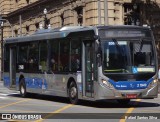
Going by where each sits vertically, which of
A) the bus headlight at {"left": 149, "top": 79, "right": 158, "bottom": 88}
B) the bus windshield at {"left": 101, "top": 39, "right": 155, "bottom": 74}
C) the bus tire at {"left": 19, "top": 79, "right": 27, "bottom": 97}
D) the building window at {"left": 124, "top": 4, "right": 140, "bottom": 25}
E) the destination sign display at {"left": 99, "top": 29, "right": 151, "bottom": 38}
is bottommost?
the bus tire at {"left": 19, "top": 79, "right": 27, "bottom": 97}

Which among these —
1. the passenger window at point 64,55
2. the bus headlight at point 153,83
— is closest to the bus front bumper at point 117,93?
the bus headlight at point 153,83

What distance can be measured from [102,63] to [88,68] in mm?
1132

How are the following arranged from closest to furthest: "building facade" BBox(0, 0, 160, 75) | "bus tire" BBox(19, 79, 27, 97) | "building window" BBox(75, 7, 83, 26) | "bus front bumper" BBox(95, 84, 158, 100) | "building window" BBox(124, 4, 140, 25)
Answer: "bus front bumper" BBox(95, 84, 158, 100) → "bus tire" BBox(19, 79, 27, 97) → "building facade" BBox(0, 0, 160, 75) → "building window" BBox(124, 4, 140, 25) → "building window" BBox(75, 7, 83, 26)

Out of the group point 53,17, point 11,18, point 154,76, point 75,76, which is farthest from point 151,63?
point 11,18

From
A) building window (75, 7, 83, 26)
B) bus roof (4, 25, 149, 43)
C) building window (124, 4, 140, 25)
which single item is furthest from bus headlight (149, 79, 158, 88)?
building window (75, 7, 83, 26)

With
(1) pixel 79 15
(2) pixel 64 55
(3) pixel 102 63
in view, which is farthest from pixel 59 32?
(1) pixel 79 15

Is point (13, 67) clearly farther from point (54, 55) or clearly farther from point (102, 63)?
point (102, 63)

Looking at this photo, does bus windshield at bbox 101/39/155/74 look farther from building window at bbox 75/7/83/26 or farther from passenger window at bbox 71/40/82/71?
building window at bbox 75/7/83/26

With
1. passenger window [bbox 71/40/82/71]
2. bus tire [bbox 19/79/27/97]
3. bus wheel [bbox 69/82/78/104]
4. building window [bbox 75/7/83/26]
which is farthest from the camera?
building window [bbox 75/7/83/26]

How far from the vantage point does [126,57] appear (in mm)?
17891

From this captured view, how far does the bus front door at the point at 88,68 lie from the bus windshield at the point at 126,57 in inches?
31.4

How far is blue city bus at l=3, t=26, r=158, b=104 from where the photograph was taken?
17734mm

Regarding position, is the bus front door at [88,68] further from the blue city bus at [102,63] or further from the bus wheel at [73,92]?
the bus wheel at [73,92]

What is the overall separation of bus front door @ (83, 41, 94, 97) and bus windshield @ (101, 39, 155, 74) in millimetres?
798
